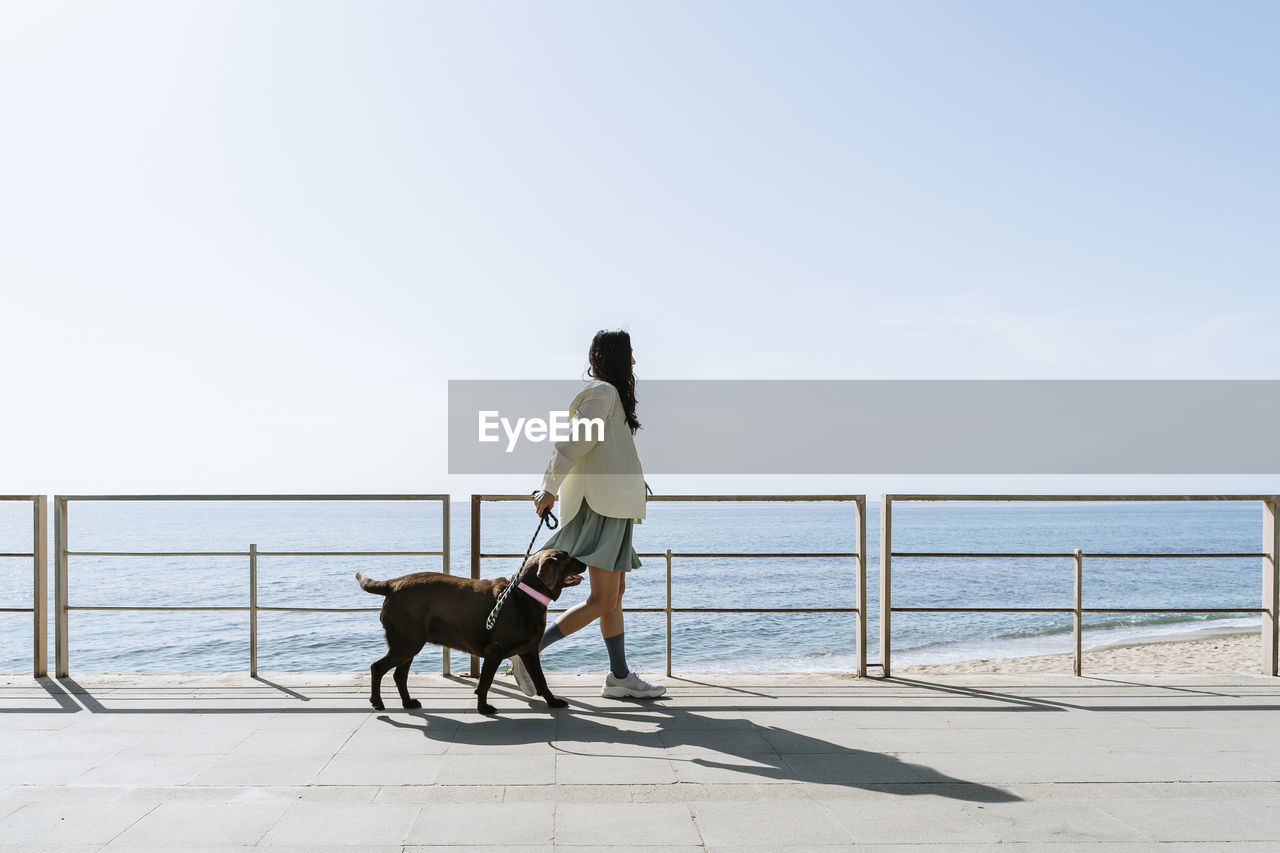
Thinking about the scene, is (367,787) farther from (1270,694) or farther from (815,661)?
(815,661)

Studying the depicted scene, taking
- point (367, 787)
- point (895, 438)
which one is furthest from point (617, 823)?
point (895, 438)

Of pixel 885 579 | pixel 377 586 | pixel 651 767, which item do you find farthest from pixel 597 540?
pixel 885 579

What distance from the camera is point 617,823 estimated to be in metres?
2.72

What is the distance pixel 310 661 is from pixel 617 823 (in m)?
13.6

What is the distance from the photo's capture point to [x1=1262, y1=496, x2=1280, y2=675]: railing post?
509 centimetres

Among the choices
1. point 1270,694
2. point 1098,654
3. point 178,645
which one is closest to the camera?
→ point 1270,694

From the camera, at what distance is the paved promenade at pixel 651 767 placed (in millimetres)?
2648

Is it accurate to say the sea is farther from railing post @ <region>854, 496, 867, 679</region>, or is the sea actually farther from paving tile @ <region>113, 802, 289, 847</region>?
paving tile @ <region>113, 802, 289, 847</region>

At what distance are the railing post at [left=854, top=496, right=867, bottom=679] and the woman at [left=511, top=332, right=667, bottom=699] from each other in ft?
4.19

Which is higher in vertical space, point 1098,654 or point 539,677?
point 539,677

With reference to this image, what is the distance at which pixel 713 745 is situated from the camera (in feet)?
11.8

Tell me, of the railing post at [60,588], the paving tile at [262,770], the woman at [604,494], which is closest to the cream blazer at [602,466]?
the woman at [604,494]

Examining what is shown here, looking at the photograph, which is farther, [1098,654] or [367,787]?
[1098,654]

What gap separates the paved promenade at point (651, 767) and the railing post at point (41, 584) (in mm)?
223
